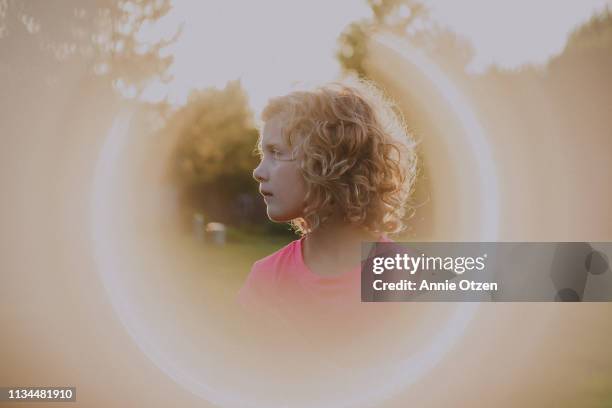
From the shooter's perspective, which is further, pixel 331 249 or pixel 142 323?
pixel 142 323

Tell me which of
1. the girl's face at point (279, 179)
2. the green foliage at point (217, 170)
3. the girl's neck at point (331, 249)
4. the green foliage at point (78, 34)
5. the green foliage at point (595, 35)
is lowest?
the girl's neck at point (331, 249)

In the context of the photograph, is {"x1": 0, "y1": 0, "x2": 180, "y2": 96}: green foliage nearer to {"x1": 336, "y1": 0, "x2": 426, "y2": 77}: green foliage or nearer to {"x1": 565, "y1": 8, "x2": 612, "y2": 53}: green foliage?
{"x1": 336, "y1": 0, "x2": 426, "y2": 77}: green foliage

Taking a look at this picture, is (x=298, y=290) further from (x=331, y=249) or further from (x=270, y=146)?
(x=270, y=146)

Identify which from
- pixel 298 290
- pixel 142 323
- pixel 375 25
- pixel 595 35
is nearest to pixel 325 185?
pixel 298 290

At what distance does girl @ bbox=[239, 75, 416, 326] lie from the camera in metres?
1.39

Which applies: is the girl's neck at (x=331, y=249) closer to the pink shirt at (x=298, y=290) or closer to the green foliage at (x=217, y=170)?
the pink shirt at (x=298, y=290)

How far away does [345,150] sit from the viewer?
1412 millimetres

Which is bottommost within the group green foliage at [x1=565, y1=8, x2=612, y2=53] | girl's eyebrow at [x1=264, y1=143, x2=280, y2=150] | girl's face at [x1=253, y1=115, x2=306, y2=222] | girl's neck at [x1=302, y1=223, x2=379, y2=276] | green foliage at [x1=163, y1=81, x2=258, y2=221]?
girl's neck at [x1=302, y1=223, x2=379, y2=276]

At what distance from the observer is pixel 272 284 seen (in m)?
1.46

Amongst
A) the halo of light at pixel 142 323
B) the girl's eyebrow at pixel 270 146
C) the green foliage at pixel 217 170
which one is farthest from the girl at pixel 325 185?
the green foliage at pixel 217 170

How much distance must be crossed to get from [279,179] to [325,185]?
101 mm

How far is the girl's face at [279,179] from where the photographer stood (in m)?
1.39

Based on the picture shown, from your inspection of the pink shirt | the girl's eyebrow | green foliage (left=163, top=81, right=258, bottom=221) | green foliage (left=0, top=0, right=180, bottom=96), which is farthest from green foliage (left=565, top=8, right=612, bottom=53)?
green foliage (left=163, top=81, right=258, bottom=221)

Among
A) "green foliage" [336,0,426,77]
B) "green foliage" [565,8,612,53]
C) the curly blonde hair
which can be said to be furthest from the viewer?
"green foliage" [336,0,426,77]
